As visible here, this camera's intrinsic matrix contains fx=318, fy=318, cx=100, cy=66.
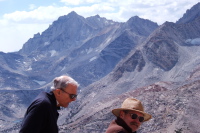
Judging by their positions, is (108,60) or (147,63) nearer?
(147,63)

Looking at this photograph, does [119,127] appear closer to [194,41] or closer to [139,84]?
[139,84]

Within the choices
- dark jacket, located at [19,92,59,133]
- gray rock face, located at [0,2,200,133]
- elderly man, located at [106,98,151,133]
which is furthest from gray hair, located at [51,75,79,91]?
gray rock face, located at [0,2,200,133]

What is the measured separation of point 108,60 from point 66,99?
612ft

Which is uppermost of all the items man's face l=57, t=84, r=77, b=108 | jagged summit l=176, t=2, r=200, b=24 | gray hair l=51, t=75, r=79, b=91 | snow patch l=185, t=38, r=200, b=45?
jagged summit l=176, t=2, r=200, b=24

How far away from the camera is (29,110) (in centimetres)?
599

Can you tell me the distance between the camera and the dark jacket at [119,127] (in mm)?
5371

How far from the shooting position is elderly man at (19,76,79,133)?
5.83 metres

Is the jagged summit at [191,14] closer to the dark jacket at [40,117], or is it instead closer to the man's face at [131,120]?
the man's face at [131,120]

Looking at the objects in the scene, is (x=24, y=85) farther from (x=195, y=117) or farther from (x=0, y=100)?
(x=195, y=117)

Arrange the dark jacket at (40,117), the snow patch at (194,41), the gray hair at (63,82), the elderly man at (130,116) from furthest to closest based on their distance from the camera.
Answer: the snow patch at (194,41) → the gray hair at (63,82) → the dark jacket at (40,117) → the elderly man at (130,116)

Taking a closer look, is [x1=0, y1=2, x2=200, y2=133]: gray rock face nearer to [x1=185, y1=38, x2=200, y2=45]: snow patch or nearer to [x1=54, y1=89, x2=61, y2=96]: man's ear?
[x1=185, y1=38, x2=200, y2=45]: snow patch

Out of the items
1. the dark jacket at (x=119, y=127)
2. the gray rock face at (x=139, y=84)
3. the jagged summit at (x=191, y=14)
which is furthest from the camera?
the jagged summit at (x=191, y=14)

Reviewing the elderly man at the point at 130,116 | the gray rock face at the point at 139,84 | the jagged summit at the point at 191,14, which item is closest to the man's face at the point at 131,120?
the elderly man at the point at 130,116

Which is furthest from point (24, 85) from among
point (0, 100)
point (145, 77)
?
point (145, 77)
